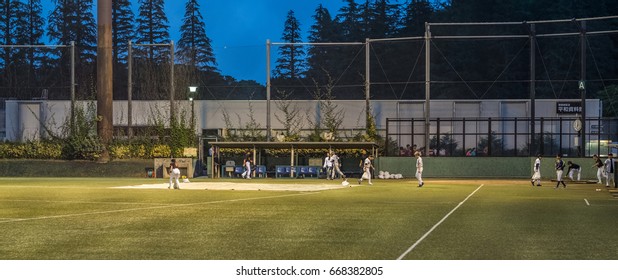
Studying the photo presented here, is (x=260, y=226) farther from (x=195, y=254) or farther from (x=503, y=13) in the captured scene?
(x=503, y=13)

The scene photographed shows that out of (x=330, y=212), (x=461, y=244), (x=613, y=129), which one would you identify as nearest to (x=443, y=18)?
(x=613, y=129)

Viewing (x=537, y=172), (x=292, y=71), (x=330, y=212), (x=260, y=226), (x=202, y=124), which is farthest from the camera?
(x=292, y=71)

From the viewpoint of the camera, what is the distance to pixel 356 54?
10444cm

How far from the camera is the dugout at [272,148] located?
57.8 metres

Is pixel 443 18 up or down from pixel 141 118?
up

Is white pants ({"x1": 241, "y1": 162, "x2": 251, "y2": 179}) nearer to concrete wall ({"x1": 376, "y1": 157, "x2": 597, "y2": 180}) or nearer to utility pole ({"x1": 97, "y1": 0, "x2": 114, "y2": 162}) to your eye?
concrete wall ({"x1": 376, "y1": 157, "x2": 597, "y2": 180})

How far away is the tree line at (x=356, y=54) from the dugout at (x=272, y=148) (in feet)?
49.2

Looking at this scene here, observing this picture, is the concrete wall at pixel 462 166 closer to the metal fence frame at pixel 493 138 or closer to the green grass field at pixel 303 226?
the metal fence frame at pixel 493 138

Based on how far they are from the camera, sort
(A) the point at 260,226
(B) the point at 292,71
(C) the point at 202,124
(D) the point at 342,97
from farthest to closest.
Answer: (B) the point at 292,71 < (D) the point at 342,97 < (C) the point at 202,124 < (A) the point at 260,226

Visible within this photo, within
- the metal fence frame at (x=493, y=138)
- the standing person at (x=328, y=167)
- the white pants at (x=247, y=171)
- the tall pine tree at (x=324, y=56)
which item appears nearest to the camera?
the standing person at (x=328, y=167)

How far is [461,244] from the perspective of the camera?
744 inches

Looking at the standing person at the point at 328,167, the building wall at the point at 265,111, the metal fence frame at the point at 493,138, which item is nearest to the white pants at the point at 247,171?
the standing person at the point at 328,167

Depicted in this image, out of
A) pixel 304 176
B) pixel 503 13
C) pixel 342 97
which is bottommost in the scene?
pixel 304 176
